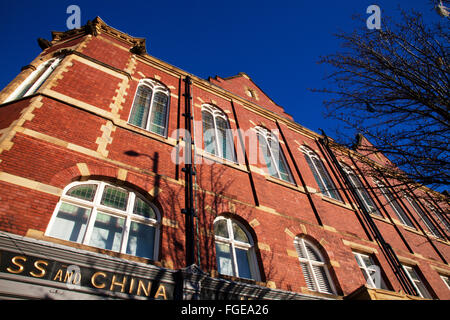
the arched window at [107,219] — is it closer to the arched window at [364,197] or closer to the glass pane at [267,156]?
the glass pane at [267,156]

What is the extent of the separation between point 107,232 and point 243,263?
11.6ft

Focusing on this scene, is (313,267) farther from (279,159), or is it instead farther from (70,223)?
(70,223)

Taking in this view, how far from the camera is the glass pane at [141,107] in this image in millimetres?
9133

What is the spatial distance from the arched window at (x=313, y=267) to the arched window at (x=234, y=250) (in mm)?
1717

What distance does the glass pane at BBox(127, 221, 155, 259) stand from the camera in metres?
5.93

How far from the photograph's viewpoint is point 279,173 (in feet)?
37.1

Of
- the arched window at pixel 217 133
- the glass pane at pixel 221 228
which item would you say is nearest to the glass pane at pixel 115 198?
the glass pane at pixel 221 228

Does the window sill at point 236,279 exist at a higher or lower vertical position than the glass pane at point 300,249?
lower

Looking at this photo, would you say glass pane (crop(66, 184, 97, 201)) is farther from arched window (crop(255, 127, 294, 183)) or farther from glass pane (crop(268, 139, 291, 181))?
glass pane (crop(268, 139, 291, 181))

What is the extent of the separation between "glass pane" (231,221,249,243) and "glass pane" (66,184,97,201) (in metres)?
3.84

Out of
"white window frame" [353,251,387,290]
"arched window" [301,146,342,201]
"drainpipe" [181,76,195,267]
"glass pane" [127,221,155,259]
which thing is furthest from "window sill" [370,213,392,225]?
"glass pane" [127,221,155,259]

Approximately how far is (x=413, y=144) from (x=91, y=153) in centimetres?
728

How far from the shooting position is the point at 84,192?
6.22 meters

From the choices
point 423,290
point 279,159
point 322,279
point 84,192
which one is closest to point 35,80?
point 84,192
